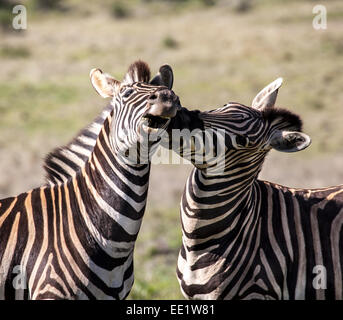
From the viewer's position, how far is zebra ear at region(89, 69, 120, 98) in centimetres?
457

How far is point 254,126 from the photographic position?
4543mm

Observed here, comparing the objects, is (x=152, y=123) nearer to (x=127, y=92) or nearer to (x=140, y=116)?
(x=140, y=116)

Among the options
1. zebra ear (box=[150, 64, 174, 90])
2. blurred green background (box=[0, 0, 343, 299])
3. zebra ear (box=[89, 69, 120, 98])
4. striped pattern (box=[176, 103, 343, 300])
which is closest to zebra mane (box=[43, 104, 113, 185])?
zebra ear (box=[89, 69, 120, 98])

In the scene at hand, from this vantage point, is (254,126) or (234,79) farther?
(234,79)

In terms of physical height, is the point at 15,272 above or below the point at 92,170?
below

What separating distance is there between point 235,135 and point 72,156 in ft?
3.99

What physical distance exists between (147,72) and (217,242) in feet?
4.38

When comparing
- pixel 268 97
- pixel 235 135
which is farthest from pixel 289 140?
pixel 268 97

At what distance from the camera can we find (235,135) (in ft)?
14.6

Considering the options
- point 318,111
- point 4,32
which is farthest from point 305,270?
point 4,32

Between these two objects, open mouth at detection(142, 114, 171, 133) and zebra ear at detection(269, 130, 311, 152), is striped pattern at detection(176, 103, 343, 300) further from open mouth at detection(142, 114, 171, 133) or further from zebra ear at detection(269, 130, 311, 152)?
open mouth at detection(142, 114, 171, 133)

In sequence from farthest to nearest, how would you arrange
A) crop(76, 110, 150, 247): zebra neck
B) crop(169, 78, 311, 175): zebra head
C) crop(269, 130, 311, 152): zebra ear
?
crop(269, 130, 311, 152): zebra ear < crop(169, 78, 311, 175): zebra head < crop(76, 110, 150, 247): zebra neck
